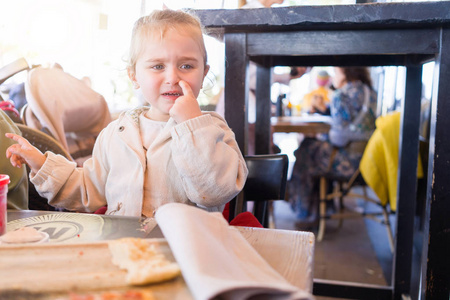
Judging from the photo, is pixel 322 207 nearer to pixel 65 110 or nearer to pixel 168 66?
pixel 65 110

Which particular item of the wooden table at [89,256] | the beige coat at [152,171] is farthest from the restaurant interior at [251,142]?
the beige coat at [152,171]

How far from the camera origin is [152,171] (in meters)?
1.07

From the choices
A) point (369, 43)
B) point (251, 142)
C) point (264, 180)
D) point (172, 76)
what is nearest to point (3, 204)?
point (172, 76)

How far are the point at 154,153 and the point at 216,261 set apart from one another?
653 millimetres

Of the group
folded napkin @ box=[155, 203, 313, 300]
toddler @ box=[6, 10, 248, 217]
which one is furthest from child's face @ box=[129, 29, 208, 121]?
folded napkin @ box=[155, 203, 313, 300]

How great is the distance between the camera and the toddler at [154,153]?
0.95 m

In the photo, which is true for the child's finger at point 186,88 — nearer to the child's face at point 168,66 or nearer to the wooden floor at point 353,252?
the child's face at point 168,66

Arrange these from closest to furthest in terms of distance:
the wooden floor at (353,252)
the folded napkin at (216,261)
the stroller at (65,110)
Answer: the folded napkin at (216,261)
the stroller at (65,110)
the wooden floor at (353,252)

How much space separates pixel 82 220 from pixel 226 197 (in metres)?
0.34

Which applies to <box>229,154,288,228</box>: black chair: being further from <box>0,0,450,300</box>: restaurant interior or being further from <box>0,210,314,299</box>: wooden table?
<box>0,210,314,299</box>: wooden table

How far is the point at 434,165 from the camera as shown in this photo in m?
1.12

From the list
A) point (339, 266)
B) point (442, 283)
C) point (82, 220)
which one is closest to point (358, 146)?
point (339, 266)

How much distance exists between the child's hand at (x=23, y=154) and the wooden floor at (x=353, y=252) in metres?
1.46

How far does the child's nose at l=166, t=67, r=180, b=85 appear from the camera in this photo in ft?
3.37
